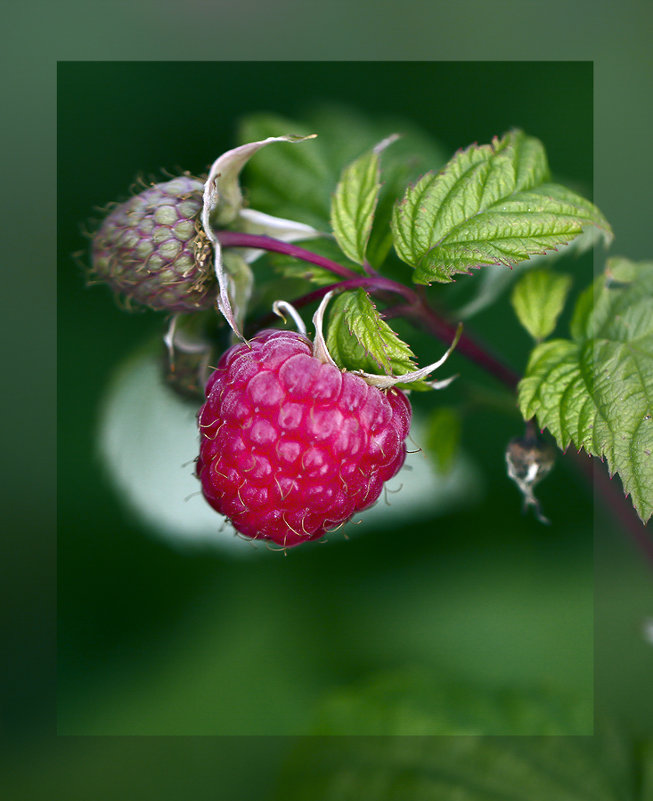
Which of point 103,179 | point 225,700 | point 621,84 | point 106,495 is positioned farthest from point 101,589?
point 621,84

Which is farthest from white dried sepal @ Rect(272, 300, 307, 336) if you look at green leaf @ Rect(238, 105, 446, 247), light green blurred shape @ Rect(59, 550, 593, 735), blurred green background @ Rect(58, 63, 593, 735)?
light green blurred shape @ Rect(59, 550, 593, 735)

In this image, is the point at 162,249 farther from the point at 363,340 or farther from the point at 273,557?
the point at 273,557

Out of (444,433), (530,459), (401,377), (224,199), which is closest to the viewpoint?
(401,377)

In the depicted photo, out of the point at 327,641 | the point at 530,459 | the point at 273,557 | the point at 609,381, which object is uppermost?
the point at 609,381

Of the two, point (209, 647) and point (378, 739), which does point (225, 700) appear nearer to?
point (209, 647)

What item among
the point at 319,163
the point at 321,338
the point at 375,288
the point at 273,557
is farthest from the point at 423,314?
the point at 273,557

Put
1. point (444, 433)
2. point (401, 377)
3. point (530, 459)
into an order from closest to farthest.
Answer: point (401, 377)
point (530, 459)
point (444, 433)
